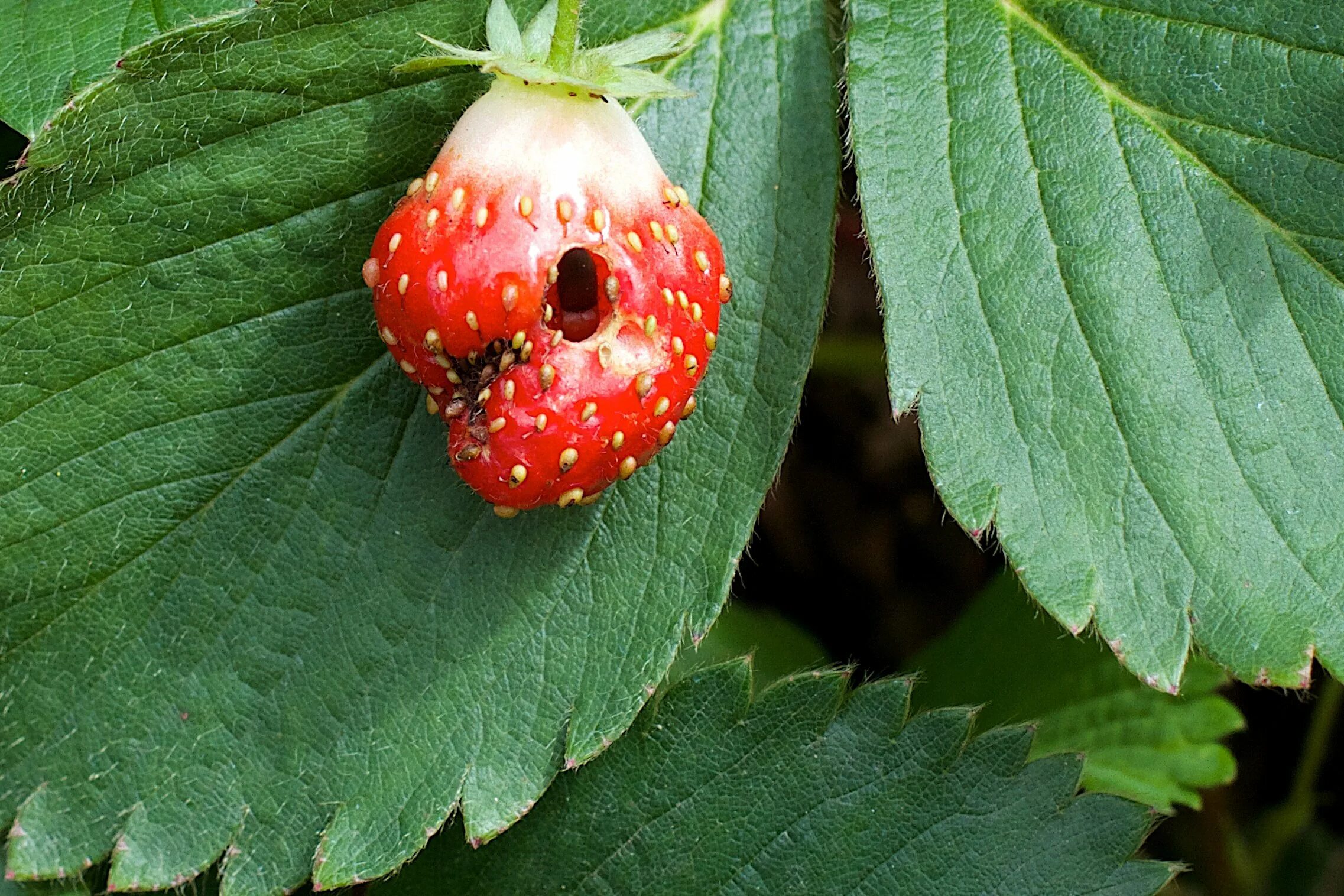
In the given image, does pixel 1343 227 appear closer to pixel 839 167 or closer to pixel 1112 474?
pixel 1112 474

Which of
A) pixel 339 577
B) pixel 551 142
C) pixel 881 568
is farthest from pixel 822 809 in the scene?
pixel 881 568

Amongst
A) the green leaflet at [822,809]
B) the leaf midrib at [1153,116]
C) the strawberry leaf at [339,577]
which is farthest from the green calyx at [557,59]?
the green leaflet at [822,809]

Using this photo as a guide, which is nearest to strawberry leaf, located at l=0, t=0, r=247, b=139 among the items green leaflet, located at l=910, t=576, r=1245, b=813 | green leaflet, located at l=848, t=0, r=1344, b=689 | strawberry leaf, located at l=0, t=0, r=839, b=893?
strawberry leaf, located at l=0, t=0, r=839, b=893

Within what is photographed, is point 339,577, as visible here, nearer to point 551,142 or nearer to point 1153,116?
point 551,142

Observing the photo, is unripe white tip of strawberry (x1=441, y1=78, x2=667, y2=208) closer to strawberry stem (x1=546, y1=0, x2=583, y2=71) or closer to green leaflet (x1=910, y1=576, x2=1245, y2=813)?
strawberry stem (x1=546, y1=0, x2=583, y2=71)

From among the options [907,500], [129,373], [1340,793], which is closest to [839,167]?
[129,373]
